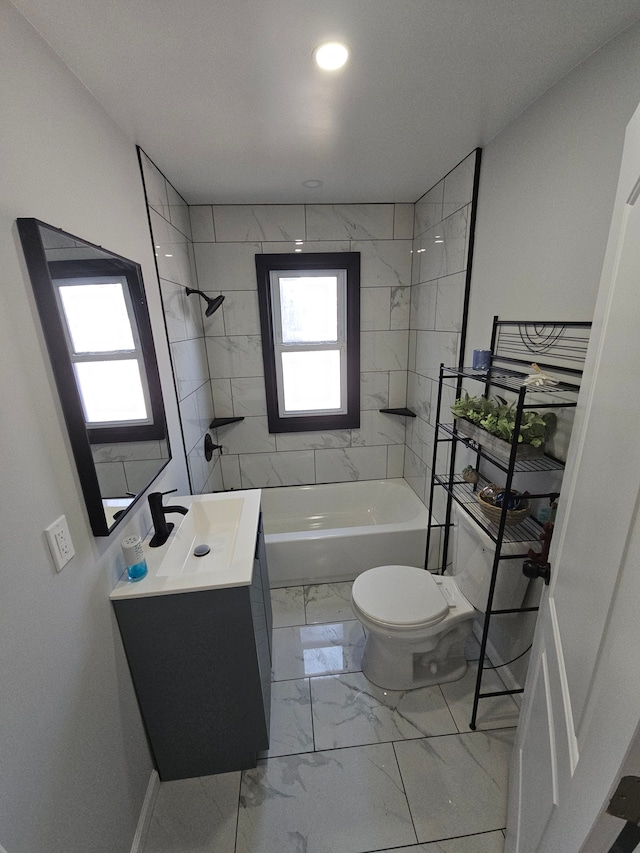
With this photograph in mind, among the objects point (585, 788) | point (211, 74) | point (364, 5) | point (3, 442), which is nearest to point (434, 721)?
point (585, 788)

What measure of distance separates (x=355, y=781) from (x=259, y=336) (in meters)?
2.48

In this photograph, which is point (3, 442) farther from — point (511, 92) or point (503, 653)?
point (503, 653)

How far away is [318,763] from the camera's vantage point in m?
1.38

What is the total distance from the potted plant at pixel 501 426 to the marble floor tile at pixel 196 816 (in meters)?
1.64

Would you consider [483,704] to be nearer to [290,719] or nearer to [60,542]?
[290,719]

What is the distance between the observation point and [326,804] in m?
1.26

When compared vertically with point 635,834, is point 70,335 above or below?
above

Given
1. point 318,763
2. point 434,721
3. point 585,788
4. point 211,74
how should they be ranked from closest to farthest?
point 585,788 → point 211,74 → point 318,763 → point 434,721

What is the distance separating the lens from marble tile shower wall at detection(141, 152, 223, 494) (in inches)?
68.6

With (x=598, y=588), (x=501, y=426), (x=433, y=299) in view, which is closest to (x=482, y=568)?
(x=501, y=426)

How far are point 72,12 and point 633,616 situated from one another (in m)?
1.71

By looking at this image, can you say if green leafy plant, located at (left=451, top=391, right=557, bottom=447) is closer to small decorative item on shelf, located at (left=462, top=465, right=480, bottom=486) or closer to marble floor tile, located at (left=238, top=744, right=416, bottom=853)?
small decorative item on shelf, located at (left=462, top=465, right=480, bottom=486)

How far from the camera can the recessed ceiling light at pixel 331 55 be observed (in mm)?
979

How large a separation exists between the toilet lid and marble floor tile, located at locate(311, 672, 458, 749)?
0.45 m
